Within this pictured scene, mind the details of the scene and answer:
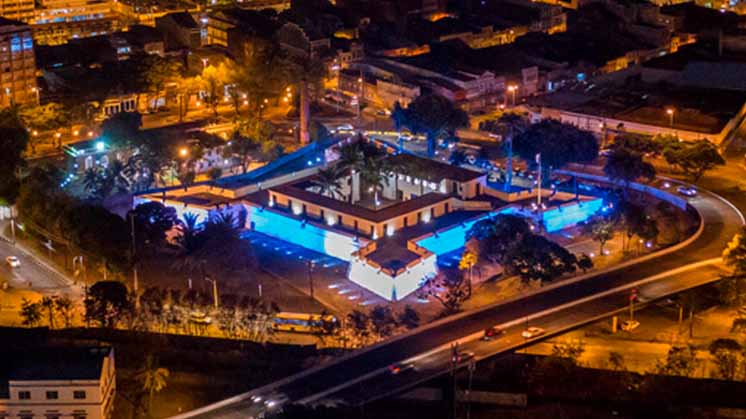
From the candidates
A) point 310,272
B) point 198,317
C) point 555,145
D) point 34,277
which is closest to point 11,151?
point 34,277

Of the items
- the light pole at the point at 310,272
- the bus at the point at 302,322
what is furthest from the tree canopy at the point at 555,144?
the bus at the point at 302,322

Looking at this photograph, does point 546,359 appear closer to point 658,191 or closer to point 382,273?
point 382,273

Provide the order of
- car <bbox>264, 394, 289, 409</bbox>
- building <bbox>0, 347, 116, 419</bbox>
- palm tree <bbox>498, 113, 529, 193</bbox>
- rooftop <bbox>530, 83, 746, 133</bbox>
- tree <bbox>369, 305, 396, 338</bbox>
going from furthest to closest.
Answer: rooftop <bbox>530, 83, 746, 133</bbox> < palm tree <bbox>498, 113, 529, 193</bbox> < tree <bbox>369, 305, 396, 338</bbox> < building <bbox>0, 347, 116, 419</bbox> < car <bbox>264, 394, 289, 409</bbox>

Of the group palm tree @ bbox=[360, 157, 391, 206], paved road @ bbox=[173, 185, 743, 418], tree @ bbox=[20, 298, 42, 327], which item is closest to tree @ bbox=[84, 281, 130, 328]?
tree @ bbox=[20, 298, 42, 327]

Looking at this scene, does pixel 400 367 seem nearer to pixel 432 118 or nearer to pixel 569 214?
pixel 569 214

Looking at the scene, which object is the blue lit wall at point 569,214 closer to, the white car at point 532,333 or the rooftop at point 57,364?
the white car at point 532,333

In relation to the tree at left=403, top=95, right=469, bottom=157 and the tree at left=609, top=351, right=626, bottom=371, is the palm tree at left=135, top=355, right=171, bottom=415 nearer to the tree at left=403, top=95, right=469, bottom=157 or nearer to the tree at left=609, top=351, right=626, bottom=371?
the tree at left=609, top=351, right=626, bottom=371
